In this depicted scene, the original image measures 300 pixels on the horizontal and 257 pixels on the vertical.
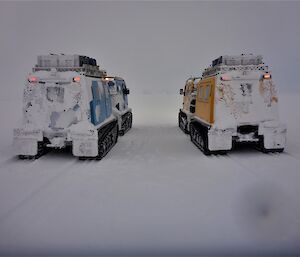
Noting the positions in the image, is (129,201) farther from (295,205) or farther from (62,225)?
(295,205)

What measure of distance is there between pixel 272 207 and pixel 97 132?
15.9 feet

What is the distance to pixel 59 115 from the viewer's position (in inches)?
320

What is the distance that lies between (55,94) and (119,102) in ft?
16.7

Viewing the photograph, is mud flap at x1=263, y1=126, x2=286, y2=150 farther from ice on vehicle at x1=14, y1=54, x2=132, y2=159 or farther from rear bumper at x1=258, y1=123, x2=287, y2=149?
ice on vehicle at x1=14, y1=54, x2=132, y2=159

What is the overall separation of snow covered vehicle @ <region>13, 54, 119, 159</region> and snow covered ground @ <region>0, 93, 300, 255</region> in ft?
1.58

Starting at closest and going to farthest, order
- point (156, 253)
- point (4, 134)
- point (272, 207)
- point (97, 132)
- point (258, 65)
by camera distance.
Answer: point (156, 253) → point (272, 207) → point (97, 132) → point (258, 65) → point (4, 134)

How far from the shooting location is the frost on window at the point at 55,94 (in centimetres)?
812

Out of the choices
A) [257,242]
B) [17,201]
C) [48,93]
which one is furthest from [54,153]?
[257,242]

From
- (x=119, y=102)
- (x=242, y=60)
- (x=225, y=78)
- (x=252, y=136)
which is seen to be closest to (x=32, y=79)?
(x=119, y=102)

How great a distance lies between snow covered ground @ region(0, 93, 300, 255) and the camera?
3762 millimetres

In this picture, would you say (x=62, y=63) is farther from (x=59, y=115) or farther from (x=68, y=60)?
(x=59, y=115)

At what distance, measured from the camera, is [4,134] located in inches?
497

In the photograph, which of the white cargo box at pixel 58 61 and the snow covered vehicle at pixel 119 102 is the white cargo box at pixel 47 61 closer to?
the white cargo box at pixel 58 61

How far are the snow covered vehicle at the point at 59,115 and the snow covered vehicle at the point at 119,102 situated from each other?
3.31 m
